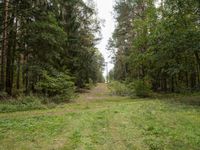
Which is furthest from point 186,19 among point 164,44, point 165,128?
point 165,128

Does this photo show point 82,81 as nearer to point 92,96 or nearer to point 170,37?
point 92,96

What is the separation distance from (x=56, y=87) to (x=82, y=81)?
13428mm

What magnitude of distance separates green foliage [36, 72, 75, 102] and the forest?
7cm

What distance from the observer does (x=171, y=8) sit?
1805 cm

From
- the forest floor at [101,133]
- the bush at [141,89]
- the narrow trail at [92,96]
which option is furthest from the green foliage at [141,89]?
the forest floor at [101,133]

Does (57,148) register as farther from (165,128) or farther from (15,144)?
(165,128)

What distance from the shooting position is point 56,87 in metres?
19.5

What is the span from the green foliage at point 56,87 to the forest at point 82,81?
0.24 feet

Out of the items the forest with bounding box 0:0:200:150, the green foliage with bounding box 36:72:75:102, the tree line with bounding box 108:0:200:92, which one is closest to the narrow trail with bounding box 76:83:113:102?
the forest with bounding box 0:0:200:150

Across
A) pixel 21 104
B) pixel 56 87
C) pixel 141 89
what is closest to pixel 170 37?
pixel 141 89

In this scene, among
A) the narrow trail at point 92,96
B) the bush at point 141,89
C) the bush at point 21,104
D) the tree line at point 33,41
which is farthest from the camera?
the bush at point 141,89

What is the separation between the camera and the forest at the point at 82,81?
793cm

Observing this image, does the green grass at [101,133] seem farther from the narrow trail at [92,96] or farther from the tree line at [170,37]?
the narrow trail at [92,96]

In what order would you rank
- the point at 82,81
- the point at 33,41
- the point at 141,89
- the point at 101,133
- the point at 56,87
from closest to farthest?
1. the point at 101,133
2. the point at 33,41
3. the point at 56,87
4. the point at 141,89
5. the point at 82,81
